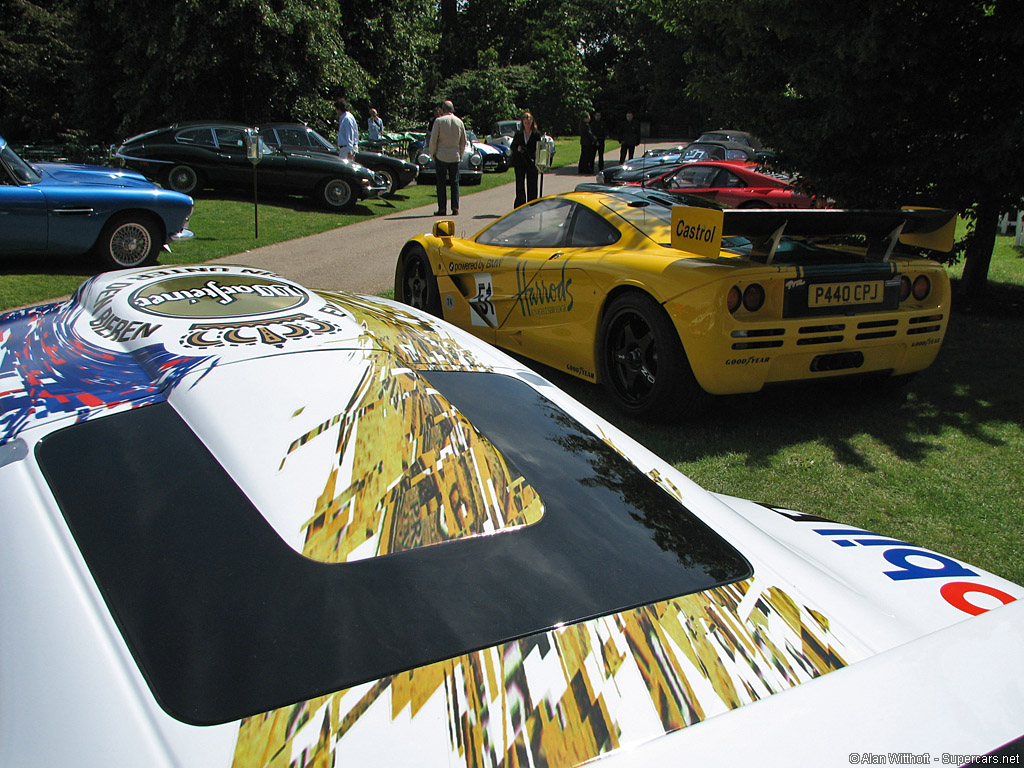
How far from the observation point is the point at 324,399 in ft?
5.69

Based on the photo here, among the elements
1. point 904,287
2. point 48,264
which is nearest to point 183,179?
point 48,264

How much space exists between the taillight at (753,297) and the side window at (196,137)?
13184mm

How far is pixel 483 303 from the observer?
19.1 ft

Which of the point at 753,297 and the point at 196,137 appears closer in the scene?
the point at 753,297

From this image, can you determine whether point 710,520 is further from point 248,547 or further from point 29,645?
point 29,645

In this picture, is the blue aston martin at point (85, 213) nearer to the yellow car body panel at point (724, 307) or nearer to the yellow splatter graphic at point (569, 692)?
the yellow car body panel at point (724, 307)

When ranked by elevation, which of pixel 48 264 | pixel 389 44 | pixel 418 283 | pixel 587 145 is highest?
pixel 389 44

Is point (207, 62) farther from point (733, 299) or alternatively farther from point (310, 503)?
point (310, 503)

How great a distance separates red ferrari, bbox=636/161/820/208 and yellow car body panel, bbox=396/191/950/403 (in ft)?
26.0

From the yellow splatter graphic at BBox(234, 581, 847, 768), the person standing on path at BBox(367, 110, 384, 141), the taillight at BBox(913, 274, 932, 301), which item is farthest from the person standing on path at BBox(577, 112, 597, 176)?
the yellow splatter graphic at BBox(234, 581, 847, 768)

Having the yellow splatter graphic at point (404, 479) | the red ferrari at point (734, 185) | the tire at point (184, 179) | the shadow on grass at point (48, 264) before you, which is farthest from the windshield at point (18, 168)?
the red ferrari at point (734, 185)

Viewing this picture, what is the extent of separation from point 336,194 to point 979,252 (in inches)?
438

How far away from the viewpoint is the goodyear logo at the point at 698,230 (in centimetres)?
413

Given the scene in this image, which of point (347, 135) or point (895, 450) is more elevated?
point (347, 135)
